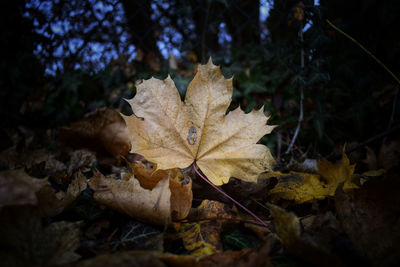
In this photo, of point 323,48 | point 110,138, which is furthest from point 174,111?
point 323,48

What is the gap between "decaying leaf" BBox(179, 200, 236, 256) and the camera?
60cm

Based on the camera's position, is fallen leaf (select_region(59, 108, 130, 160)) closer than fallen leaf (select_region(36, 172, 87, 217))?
No

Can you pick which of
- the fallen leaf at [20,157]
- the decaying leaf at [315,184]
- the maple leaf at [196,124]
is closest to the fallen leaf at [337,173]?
the decaying leaf at [315,184]

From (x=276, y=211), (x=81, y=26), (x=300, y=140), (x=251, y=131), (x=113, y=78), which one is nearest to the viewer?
(x=276, y=211)

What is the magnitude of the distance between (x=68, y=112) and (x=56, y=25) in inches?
38.3

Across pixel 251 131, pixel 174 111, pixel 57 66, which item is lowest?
pixel 251 131

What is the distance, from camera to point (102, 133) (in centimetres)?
133

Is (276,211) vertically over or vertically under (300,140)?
under

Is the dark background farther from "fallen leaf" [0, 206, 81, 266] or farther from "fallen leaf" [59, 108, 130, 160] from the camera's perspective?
"fallen leaf" [0, 206, 81, 266]

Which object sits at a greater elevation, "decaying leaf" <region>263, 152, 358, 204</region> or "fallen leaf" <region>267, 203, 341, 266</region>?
"decaying leaf" <region>263, 152, 358, 204</region>

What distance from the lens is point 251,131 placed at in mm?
842

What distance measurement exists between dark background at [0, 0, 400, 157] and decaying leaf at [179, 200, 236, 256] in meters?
1.09

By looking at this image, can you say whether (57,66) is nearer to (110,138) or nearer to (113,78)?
(113,78)

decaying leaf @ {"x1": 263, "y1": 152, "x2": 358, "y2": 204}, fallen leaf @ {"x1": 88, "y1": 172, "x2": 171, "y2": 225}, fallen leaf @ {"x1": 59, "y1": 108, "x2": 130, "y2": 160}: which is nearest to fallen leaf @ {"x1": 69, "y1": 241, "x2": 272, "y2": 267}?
fallen leaf @ {"x1": 88, "y1": 172, "x2": 171, "y2": 225}
